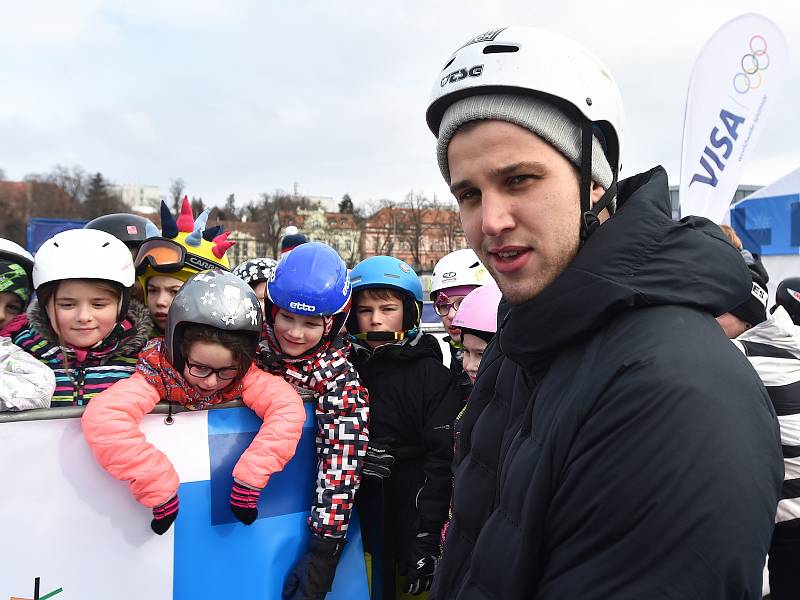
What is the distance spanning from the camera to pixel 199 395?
262 centimetres

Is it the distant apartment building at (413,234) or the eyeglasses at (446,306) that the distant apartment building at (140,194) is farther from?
the eyeglasses at (446,306)

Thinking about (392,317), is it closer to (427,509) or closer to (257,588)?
(427,509)

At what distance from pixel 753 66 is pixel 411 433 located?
777 cm

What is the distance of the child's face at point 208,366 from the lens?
254cm

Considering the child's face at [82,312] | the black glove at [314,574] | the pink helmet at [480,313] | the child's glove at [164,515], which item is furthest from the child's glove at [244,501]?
the pink helmet at [480,313]

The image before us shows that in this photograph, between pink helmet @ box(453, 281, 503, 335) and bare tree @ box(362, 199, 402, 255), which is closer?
pink helmet @ box(453, 281, 503, 335)

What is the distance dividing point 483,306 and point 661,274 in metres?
2.09

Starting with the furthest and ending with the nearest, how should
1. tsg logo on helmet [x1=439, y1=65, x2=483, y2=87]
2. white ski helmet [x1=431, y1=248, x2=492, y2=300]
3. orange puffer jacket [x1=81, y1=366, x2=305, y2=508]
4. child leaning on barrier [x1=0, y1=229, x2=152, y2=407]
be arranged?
white ski helmet [x1=431, y1=248, x2=492, y2=300]
child leaning on barrier [x1=0, y1=229, x2=152, y2=407]
orange puffer jacket [x1=81, y1=366, x2=305, y2=508]
tsg logo on helmet [x1=439, y1=65, x2=483, y2=87]

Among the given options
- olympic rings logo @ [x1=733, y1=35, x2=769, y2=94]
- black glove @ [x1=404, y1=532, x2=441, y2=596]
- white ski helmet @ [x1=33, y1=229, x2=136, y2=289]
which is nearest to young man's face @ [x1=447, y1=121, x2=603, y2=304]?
black glove @ [x1=404, y1=532, x2=441, y2=596]

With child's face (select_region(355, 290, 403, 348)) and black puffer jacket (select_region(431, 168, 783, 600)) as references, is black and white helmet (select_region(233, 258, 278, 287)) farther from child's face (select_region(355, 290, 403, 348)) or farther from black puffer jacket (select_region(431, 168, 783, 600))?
black puffer jacket (select_region(431, 168, 783, 600))

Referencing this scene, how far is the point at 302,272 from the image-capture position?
2.96 m

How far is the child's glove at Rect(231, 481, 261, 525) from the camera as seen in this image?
2.45m

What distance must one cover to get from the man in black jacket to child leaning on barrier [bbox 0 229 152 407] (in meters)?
2.14

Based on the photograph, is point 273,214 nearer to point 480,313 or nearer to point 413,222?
point 413,222
